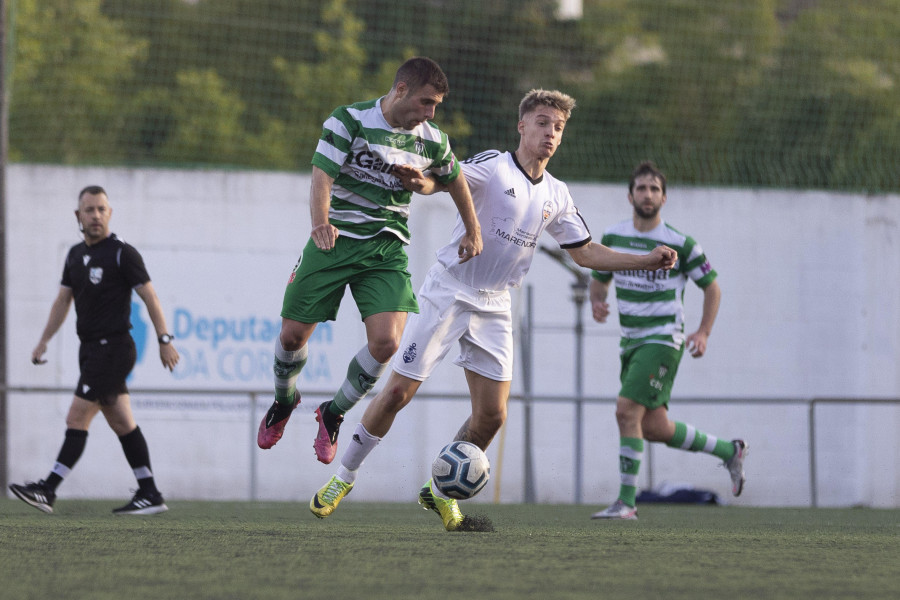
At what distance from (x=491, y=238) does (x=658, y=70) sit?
2563 cm

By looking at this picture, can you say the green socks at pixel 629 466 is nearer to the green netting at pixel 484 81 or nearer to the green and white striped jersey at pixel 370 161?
the green and white striped jersey at pixel 370 161

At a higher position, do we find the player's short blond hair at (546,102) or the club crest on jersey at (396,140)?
the player's short blond hair at (546,102)

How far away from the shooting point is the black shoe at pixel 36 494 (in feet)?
25.3

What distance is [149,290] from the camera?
7.96 m

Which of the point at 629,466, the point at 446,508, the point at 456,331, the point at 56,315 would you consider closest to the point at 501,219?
the point at 456,331

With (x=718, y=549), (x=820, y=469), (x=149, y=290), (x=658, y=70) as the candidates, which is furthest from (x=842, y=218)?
(x=658, y=70)

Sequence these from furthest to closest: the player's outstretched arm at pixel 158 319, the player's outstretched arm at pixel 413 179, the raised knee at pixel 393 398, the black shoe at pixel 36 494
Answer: the player's outstretched arm at pixel 158 319
the black shoe at pixel 36 494
the raised knee at pixel 393 398
the player's outstretched arm at pixel 413 179

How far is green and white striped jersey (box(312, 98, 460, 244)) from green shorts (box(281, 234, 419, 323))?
0.08 metres

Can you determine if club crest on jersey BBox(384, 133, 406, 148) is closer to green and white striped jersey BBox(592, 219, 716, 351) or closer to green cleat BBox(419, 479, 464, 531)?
green cleat BBox(419, 479, 464, 531)

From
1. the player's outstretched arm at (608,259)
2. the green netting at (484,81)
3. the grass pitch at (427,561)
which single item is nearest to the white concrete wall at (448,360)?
the green netting at (484,81)

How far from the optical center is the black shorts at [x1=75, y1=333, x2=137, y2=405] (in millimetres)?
7926

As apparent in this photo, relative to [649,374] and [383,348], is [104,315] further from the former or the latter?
[649,374]

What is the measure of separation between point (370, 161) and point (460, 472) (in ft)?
5.09

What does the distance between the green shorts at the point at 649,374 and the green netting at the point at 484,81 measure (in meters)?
8.12
